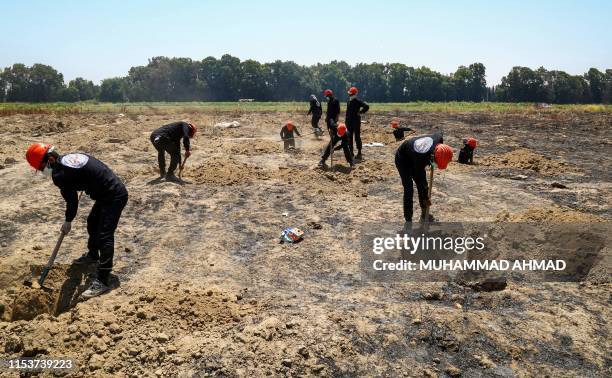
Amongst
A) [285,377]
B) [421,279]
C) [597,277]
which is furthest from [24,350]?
[597,277]

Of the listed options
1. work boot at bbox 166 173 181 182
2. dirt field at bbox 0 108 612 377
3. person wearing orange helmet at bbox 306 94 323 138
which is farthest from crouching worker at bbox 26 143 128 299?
person wearing orange helmet at bbox 306 94 323 138

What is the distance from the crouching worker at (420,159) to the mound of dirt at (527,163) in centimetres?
597

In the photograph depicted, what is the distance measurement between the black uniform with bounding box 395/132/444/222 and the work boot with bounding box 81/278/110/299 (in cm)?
415

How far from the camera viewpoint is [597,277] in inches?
196

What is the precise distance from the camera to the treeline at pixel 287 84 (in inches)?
2876

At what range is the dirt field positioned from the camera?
3668 millimetres

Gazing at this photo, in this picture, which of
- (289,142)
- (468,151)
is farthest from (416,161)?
(289,142)

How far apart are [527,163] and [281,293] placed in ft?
29.8

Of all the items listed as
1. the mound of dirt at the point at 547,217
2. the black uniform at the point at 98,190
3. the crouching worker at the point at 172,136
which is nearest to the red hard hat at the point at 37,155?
the black uniform at the point at 98,190

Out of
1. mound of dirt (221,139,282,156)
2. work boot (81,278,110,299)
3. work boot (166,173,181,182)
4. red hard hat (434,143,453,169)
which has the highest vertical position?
red hard hat (434,143,453,169)

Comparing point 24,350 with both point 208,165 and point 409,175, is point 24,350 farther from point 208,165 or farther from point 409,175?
point 208,165

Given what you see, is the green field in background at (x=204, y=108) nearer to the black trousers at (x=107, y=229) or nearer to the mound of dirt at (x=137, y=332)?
the black trousers at (x=107, y=229)

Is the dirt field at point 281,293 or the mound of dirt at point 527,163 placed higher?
the mound of dirt at point 527,163

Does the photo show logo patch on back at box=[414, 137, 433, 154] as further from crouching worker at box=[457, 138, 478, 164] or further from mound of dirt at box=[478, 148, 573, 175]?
crouching worker at box=[457, 138, 478, 164]
